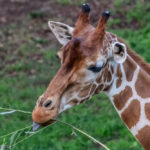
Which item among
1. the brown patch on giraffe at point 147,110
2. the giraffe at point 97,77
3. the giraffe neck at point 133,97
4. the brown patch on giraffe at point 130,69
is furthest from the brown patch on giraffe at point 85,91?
the brown patch on giraffe at point 147,110

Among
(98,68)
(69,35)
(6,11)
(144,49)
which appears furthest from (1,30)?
(98,68)

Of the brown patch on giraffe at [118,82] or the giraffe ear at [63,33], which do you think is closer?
the brown patch on giraffe at [118,82]

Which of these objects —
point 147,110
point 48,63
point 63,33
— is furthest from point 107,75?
point 48,63

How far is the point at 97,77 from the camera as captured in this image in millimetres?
3615

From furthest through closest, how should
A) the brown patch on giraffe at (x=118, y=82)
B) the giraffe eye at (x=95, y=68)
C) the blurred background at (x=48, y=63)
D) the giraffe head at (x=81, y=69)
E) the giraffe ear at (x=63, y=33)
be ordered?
the blurred background at (x=48, y=63) → the giraffe ear at (x=63, y=33) → the brown patch on giraffe at (x=118, y=82) → the giraffe eye at (x=95, y=68) → the giraffe head at (x=81, y=69)

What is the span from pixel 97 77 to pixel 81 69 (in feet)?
0.65

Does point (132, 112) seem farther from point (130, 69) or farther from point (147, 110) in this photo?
point (130, 69)

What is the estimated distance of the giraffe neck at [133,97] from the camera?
3.77m

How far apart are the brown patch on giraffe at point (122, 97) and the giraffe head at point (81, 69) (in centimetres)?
20

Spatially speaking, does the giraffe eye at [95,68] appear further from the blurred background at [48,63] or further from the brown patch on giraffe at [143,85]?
the blurred background at [48,63]

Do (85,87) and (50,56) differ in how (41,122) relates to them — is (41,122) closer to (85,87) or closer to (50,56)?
(85,87)

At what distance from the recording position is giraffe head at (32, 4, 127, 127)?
134 inches

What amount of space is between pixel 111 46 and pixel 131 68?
0.31 meters

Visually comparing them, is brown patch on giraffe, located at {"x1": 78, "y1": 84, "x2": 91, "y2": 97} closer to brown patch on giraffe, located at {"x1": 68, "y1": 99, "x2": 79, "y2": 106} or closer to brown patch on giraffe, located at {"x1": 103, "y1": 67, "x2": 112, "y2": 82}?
brown patch on giraffe, located at {"x1": 68, "y1": 99, "x2": 79, "y2": 106}
